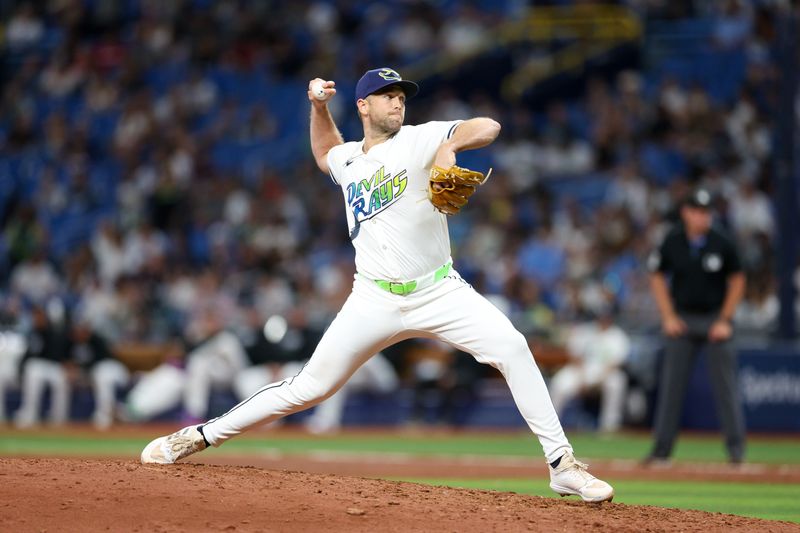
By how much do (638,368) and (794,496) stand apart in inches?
285

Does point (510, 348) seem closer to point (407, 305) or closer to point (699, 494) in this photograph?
point (407, 305)

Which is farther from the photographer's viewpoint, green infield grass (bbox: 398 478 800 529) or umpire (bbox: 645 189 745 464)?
umpire (bbox: 645 189 745 464)

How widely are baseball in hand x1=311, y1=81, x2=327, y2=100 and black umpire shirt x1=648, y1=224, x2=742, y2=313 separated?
5.12m

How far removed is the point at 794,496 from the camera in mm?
9031

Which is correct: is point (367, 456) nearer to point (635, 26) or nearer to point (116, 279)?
point (116, 279)

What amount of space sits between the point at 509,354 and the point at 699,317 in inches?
196

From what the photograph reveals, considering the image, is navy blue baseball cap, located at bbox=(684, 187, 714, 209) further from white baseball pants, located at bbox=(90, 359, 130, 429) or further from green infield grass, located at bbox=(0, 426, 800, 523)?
white baseball pants, located at bbox=(90, 359, 130, 429)

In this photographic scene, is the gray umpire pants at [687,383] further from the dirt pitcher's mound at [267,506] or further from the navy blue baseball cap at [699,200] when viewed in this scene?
the dirt pitcher's mound at [267,506]

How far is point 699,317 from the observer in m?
11.2

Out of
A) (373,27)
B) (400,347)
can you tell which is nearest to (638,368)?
(400,347)

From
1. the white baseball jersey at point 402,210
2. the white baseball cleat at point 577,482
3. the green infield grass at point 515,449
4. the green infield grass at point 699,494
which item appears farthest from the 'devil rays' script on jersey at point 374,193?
the green infield grass at point 515,449

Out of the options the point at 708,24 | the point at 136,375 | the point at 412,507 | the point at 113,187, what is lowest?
the point at 412,507

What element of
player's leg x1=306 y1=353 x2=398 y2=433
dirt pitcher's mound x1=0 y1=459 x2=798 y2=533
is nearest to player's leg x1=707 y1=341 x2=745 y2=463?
dirt pitcher's mound x1=0 y1=459 x2=798 y2=533

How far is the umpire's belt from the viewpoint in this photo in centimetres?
675
